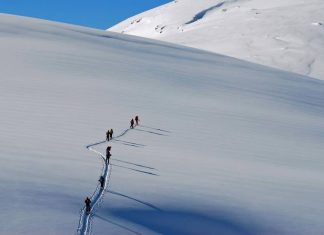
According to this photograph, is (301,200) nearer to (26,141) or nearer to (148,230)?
(148,230)

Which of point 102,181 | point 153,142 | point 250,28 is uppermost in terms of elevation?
point 250,28

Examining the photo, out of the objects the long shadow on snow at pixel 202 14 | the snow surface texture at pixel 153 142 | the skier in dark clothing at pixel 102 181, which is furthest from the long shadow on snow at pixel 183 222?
the long shadow on snow at pixel 202 14

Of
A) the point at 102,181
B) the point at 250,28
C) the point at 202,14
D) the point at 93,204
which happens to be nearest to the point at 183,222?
the point at 93,204

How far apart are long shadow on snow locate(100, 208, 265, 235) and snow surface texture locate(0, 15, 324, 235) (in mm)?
34

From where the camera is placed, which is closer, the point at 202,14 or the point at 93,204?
the point at 93,204

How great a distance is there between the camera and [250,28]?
107m

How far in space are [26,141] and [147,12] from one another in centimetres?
14485

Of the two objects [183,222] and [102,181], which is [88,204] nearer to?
[183,222]

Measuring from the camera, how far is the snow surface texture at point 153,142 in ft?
43.7

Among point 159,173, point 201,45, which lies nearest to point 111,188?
point 159,173

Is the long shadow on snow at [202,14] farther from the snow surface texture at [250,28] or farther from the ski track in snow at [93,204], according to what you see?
the ski track in snow at [93,204]

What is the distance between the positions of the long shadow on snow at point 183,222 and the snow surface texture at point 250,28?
65411 millimetres

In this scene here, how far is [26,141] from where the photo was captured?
18812mm

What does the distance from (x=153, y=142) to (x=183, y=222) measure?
9.82 meters
